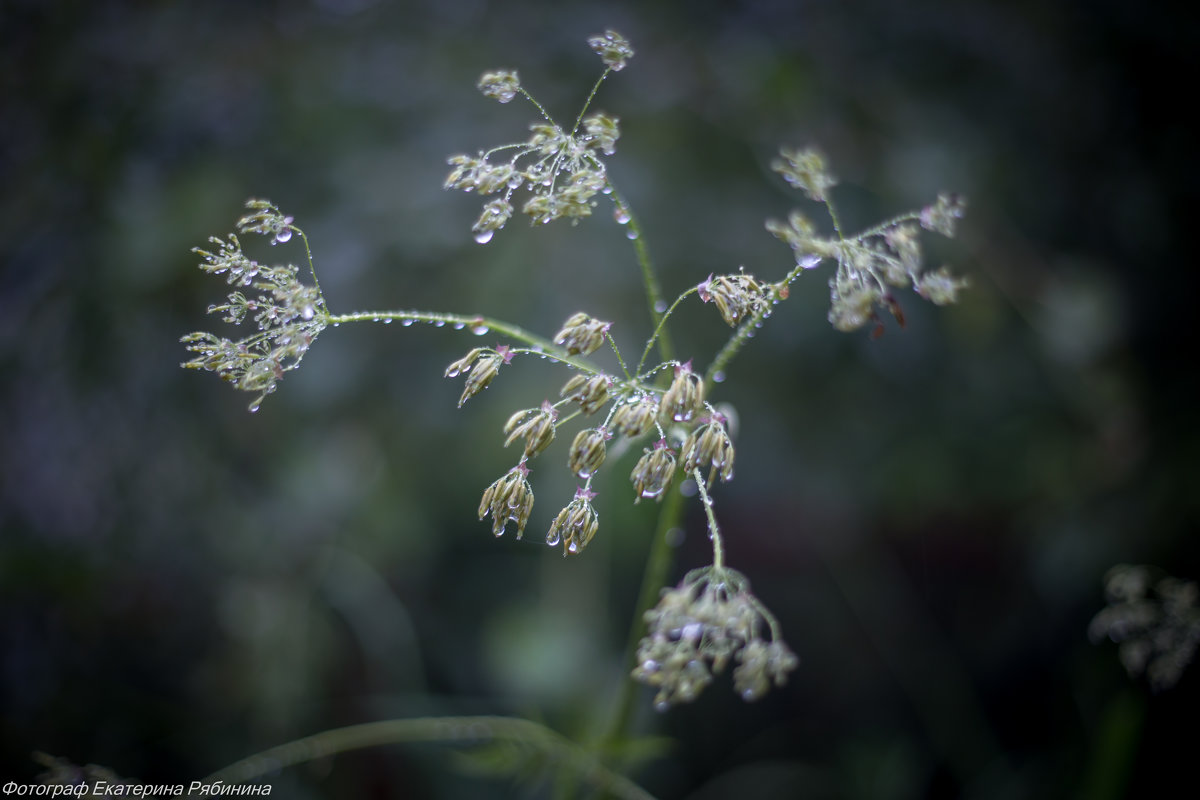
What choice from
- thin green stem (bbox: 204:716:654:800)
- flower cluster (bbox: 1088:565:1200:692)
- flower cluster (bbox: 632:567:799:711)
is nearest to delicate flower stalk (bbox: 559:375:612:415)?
flower cluster (bbox: 632:567:799:711)

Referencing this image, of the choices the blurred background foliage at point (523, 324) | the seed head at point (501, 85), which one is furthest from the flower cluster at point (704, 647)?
the blurred background foliage at point (523, 324)

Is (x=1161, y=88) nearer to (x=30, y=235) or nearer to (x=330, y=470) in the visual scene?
(x=330, y=470)

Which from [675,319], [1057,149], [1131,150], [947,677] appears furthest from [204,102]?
[947,677]

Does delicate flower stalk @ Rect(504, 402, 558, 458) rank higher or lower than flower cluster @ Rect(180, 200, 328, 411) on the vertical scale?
lower

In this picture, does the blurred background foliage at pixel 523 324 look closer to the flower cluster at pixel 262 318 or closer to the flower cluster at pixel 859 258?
→ the flower cluster at pixel 262 318

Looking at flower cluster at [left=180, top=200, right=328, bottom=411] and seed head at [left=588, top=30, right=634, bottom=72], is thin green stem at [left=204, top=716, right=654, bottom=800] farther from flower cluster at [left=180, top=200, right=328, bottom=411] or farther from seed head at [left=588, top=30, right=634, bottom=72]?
seed head at [left=588, top=30, right=634, bottom=72]

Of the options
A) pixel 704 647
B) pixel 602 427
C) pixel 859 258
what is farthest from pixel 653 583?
pixel 859 258
